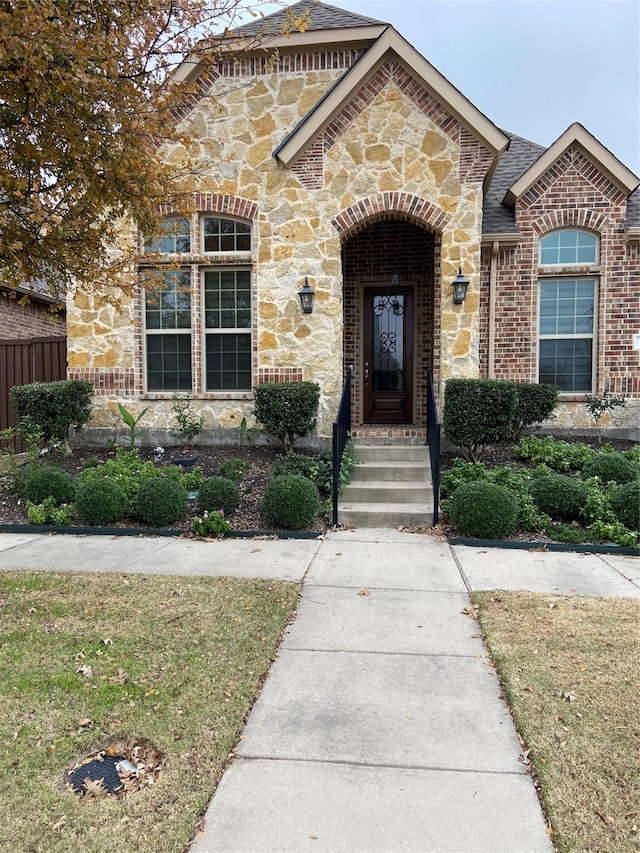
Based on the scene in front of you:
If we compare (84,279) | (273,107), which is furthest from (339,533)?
(273,107)

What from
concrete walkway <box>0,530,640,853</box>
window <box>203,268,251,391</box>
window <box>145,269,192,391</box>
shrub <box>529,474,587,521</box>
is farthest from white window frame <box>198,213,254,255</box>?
shrub <box>529,474,587,521</box>

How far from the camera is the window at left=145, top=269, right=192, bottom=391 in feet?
30.0

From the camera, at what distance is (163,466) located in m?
7.92

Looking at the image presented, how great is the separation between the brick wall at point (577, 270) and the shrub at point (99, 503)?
6.76 m

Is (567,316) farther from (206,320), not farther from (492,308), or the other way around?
(206,320)

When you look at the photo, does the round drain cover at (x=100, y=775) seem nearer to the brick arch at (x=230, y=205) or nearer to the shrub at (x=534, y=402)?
the shrub at (x=534, y=402)

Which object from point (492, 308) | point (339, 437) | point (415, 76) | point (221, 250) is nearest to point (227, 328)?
point (221, 250)

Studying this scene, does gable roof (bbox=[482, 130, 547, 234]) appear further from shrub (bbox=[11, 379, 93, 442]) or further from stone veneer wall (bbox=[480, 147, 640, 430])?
shrub (bbox=[11, 379, 93, 442])

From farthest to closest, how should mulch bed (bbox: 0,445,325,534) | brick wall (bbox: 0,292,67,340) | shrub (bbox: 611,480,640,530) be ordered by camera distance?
brick wall (bbox: 0,292,67,340) < mulch bed (bbox: 0,445,325,534) < shrub (bbox: 611,480,640,530)

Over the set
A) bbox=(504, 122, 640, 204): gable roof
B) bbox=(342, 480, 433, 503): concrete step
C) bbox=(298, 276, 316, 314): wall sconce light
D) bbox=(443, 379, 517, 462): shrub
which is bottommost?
bbox=(342, 480, 433, 503): concrete step

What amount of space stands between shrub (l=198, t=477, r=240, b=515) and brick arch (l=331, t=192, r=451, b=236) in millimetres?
4501

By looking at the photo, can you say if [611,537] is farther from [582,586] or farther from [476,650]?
[476,650]

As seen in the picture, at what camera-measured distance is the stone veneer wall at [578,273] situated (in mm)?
9195

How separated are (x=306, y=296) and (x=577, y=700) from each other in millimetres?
6776
